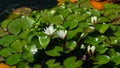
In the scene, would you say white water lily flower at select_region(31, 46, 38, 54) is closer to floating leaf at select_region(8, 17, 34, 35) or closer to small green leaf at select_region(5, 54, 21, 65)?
small green leaf at select_region(5, 54, 21, 65)

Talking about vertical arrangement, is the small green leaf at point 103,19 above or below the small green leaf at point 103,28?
below

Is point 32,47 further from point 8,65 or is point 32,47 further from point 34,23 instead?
point 34,23

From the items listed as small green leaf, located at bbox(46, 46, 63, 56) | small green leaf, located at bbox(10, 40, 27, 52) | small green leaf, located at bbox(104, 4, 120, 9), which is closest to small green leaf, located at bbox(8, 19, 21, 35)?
small green leaf, located at bbox(10, 40, 27, 52)

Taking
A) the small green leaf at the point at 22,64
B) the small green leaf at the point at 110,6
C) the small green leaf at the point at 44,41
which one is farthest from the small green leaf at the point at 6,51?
the small green leaf at the point at 110,6

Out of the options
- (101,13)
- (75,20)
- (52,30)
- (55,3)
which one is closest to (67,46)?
(52,30)

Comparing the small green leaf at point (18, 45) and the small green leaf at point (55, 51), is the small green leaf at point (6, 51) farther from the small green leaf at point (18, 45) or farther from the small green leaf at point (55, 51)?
the small green leaf at point (55, 51)

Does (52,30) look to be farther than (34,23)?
No
